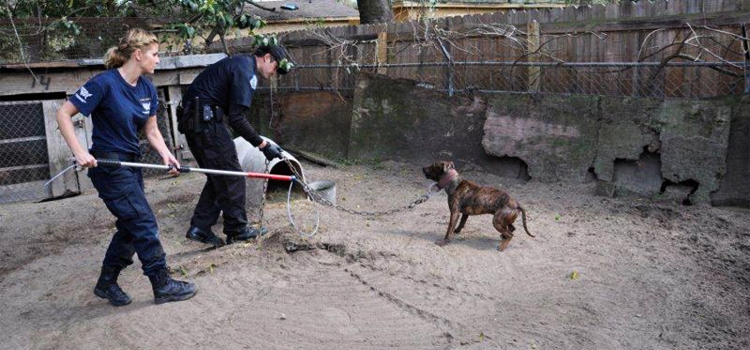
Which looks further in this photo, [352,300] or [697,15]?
[697,15]

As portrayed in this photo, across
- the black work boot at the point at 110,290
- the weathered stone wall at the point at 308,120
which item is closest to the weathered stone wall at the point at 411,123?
the weathered stone wall at the point at 308,120

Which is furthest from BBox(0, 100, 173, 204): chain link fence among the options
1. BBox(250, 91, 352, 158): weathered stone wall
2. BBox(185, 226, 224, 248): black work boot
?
BBox(185, 226, 224, 248): black work boot

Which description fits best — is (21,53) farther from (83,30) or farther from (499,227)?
(499,227)

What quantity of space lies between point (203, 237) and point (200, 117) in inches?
47.3

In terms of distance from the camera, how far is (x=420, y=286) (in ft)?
17.0

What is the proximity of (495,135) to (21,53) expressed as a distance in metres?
6.69

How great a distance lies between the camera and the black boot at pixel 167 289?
4.92 metres

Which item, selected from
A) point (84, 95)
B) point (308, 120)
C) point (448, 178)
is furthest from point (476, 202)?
point (308, 120)

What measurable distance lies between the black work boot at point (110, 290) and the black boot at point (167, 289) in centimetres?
27

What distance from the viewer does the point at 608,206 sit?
7.34 meters

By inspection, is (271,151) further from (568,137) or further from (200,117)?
(568,137)

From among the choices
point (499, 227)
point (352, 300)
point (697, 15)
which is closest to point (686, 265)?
point (499, 227)

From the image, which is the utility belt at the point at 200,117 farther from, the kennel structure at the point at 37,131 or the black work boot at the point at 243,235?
the kennel structure at the point at 37,131

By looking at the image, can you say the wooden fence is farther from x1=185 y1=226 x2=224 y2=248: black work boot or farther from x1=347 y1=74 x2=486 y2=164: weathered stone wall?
x1=185 y1=226 x2=224 y2=248: black work boot
